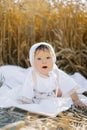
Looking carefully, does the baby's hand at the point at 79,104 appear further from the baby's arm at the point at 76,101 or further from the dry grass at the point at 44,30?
the dry grass at the point at 44,30

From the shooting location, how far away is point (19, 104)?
3.24 metres

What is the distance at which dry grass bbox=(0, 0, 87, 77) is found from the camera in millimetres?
4910

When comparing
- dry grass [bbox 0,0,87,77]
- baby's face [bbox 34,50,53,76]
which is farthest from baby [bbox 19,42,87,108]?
dry grass [bbox 0,0,87,77]

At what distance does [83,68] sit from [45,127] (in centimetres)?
298

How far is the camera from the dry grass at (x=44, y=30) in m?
4.91

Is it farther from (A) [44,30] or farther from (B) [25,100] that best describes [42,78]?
(A) [44,30]

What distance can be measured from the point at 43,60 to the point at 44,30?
67.6 inches

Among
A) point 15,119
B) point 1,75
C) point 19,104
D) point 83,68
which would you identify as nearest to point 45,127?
point 15,119

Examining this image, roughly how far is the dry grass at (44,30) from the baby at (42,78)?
1435 millimetres

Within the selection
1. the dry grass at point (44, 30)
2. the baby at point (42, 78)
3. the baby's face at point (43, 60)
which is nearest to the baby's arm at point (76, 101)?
the baby at point (42, 78)

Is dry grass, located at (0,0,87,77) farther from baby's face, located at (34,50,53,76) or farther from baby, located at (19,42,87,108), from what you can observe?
baby's face, located at (34,50,53,76)

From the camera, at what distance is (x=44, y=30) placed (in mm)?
4980

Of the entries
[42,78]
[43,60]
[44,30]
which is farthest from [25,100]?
[44,30]

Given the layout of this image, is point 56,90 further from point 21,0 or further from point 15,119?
point 21,0
